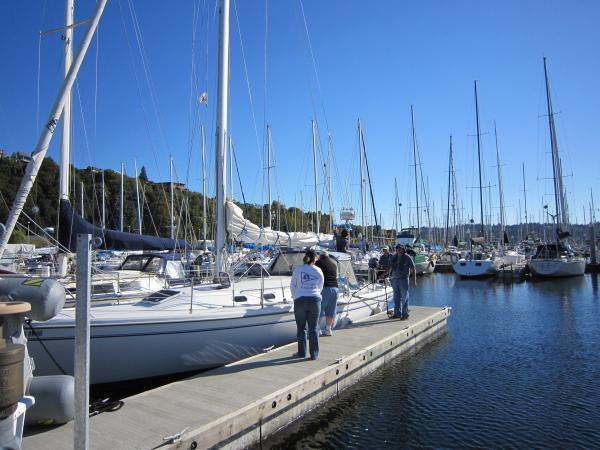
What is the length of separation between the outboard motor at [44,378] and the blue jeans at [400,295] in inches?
322

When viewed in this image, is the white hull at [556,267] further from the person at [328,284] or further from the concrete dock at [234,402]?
the person at [328,284]

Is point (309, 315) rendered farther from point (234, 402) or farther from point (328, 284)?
point (234, 402)

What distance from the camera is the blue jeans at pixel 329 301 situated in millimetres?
9164

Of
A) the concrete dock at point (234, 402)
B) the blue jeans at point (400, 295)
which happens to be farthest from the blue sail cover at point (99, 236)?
the blue jeans at point (400, 295)

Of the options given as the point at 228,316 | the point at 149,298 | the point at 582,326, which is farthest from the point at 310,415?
the point at 582,326

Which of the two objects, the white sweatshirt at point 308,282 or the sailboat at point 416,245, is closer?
the white sweatshirt at point 308,282

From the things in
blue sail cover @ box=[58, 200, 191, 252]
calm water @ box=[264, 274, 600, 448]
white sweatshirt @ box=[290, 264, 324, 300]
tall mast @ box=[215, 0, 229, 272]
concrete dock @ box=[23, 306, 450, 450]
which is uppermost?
tall mast @ box=[215, 0, 229, 272]

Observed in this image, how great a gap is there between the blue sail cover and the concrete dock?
12.9 feet

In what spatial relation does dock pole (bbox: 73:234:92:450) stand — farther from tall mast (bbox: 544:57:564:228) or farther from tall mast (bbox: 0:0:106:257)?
tall mast (bbox: 544:57:564:228)

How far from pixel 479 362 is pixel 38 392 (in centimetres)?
883

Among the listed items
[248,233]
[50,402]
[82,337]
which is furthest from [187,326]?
[248,233]

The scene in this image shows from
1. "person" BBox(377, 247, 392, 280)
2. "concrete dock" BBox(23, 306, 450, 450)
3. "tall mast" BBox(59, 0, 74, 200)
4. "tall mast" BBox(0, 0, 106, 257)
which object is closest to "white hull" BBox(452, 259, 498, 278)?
"person" BBox(377, 247, 392, 280)

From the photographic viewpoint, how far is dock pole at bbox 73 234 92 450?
10.5ft

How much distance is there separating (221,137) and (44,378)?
6.67 meters
